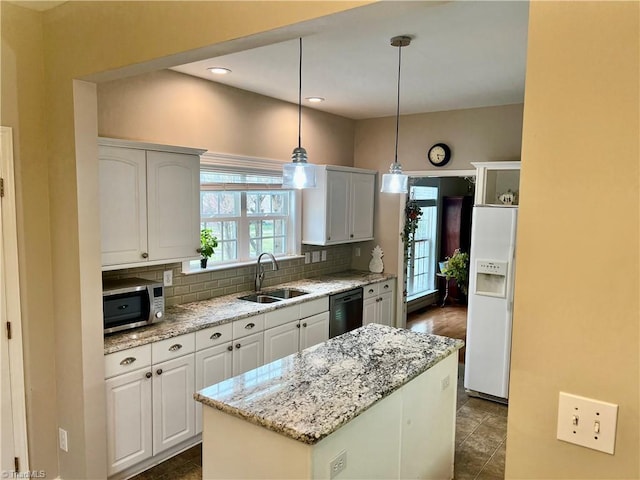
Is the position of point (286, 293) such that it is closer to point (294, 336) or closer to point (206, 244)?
point (294, 336)

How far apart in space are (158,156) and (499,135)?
3.36m

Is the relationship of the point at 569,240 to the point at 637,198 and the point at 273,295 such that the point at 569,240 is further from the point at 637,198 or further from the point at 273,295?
the point at 273,295

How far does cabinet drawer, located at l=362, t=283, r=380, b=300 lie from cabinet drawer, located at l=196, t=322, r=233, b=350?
192cm

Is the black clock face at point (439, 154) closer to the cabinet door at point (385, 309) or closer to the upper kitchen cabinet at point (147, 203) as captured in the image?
the cabinet door at point (385, 309)

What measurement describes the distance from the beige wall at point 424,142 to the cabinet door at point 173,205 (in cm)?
267

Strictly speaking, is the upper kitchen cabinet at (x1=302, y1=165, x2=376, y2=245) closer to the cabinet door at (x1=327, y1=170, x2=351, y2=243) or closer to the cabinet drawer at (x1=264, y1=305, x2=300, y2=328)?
the cabinet door at (x1=327, y1=170, x2=351, y2=243)

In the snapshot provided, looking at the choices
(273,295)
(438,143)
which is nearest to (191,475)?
(273,295)

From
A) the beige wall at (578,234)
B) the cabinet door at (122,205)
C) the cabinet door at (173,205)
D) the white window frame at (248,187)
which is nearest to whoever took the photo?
the beige wall at (578,234)

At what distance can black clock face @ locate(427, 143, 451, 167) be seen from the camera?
4965 mm

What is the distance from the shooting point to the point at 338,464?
1.83 m

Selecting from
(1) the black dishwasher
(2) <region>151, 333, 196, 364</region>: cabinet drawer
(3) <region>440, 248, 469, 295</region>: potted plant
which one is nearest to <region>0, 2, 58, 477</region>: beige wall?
(2) <region>151, 333, 196, 364</region>: cabinet drawer

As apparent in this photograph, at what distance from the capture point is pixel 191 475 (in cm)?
297

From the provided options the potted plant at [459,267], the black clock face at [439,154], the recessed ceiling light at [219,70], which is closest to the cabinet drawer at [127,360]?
the recessed ceiling light at [219,70]

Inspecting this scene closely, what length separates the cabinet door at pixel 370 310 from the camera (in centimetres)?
492
